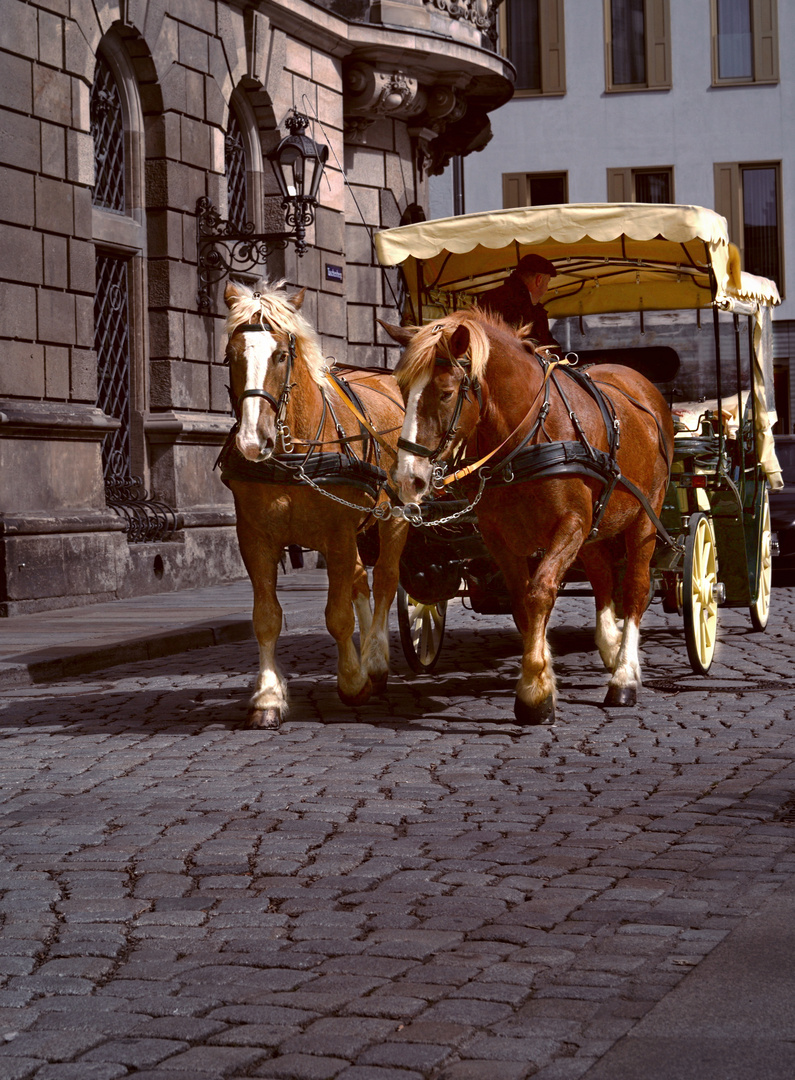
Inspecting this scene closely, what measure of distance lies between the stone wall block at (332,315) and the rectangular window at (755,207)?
18193 millimetres

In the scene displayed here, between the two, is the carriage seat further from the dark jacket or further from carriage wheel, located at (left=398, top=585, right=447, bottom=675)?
carriage wheel, located at (left=398, top=585, right=447, bottom=675)

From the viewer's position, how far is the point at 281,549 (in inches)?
327

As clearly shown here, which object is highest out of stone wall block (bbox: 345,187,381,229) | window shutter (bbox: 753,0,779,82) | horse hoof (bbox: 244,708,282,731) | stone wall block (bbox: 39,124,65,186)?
window shutter (bbox: 753,0,779,82)

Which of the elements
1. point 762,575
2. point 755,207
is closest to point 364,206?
point 762,575

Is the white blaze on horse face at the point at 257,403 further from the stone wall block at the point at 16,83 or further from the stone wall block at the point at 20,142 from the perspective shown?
the stone wall block at the point at 16,83

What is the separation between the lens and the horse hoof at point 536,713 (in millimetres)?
7824

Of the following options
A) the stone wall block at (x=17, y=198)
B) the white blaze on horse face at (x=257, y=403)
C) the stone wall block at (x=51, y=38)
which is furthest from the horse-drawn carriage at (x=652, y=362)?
the stone wall block at (x=51, y=38)

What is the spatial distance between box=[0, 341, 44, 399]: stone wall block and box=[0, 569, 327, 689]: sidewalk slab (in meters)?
1.85

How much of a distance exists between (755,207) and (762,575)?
2728 centimetres

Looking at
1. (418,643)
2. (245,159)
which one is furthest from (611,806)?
(245,159)

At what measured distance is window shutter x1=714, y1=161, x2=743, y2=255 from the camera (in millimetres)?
37281

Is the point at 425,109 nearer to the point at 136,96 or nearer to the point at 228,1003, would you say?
the point at 136,96

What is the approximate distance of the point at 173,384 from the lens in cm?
1709

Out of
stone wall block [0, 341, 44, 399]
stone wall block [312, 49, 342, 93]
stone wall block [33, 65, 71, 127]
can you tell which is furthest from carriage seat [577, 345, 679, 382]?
stone wall block [312, 49, 342, 93]
